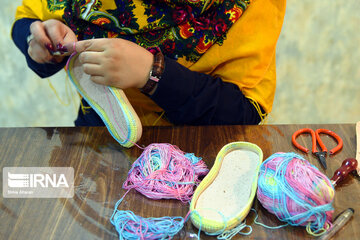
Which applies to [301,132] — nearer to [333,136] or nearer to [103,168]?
[333,136]

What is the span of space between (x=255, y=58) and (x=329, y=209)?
39 cm

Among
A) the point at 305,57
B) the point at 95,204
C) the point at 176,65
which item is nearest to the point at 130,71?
the point at 176,65

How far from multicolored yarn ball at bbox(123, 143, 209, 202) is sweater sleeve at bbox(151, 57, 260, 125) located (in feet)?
0.36

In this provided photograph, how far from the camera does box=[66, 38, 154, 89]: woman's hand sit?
0.67 metres

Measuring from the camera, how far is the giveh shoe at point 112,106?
666mm

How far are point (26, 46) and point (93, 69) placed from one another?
279 millimetres

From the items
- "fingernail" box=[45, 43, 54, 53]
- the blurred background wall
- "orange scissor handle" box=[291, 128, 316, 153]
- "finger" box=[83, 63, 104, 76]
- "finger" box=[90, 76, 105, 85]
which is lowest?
the blurred background wall

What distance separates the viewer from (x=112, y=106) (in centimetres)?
70

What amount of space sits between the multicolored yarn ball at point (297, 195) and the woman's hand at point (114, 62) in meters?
0.30

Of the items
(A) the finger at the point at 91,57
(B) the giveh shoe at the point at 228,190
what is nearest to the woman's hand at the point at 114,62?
(A) the finger at the point at 91,57

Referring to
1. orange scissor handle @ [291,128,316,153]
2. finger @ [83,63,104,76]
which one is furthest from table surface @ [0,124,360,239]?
finger @ [83,63,104,76]

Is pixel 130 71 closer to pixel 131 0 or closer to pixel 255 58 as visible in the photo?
pixel 131 0

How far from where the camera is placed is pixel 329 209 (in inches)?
19.6

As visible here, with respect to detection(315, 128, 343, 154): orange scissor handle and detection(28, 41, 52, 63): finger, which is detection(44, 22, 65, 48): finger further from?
detection(315, 128, 343, 154): orange scissor handle
